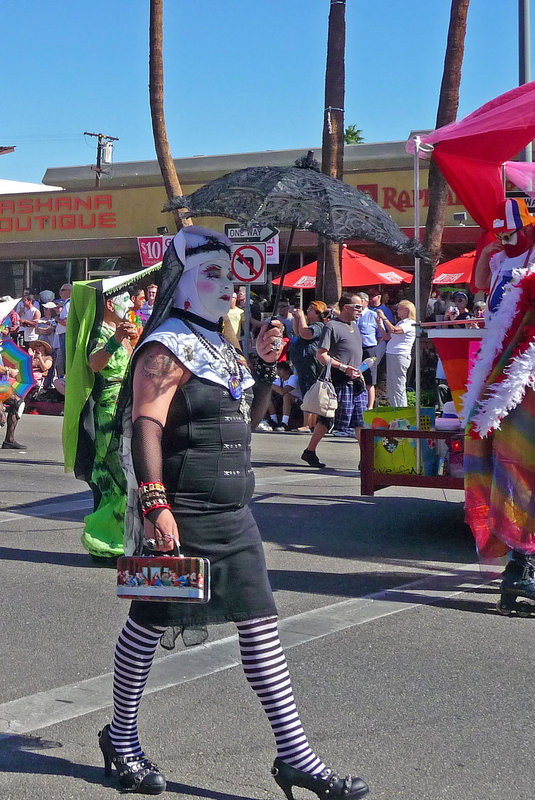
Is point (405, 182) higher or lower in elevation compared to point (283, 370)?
higher

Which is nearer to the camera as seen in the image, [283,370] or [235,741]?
[235,741]

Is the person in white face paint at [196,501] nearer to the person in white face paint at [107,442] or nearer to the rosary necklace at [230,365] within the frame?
the rosary necklace at [230,365]

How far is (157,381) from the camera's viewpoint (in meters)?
3.53

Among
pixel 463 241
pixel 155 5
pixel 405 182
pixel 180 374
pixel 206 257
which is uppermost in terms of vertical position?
pixel 155 5

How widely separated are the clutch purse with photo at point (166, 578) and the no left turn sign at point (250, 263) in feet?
34.9

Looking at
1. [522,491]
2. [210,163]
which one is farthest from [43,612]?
[210,163]

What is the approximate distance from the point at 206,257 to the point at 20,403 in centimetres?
1061

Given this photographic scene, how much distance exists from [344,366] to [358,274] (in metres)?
7.92

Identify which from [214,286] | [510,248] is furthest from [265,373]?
[510,248]

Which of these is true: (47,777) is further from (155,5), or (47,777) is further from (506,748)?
(155,5)

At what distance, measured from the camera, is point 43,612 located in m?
5.95

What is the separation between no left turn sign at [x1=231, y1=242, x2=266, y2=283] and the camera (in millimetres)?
14008

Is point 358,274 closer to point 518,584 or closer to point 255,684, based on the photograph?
point 518,584

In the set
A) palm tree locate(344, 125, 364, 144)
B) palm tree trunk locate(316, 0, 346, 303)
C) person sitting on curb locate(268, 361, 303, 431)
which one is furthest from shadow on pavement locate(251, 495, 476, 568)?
palm tree locate(344, 125, 364, 144)
